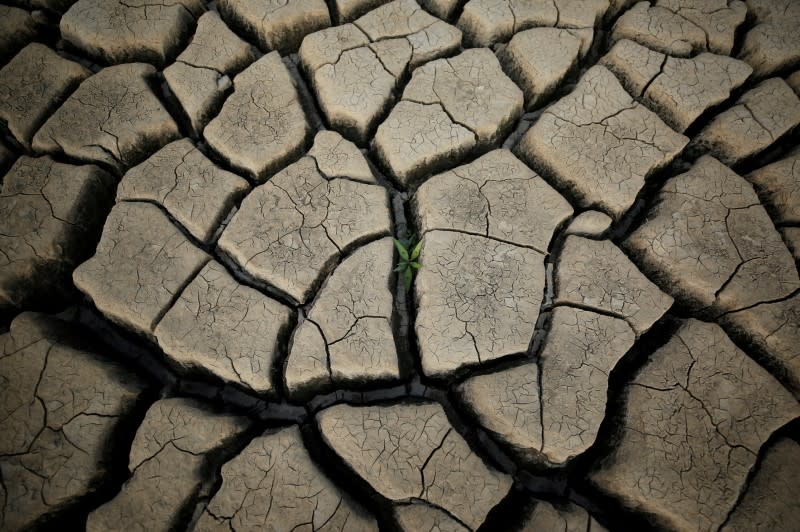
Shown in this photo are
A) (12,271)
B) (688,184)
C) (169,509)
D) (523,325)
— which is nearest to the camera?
(169,509)

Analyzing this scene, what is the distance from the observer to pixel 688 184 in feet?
5.52

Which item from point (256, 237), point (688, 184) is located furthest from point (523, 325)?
point (256, 237)

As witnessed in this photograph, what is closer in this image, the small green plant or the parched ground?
the parched ground

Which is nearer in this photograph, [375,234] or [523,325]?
[523,325]

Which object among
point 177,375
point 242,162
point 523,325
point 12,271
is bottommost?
point 177,375

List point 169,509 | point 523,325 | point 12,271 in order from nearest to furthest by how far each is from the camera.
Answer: point 169,509 < point 523,325 < point 12,271

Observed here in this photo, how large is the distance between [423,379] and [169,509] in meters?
0.88

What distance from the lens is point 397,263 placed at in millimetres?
1577

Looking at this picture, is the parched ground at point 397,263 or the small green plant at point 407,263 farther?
the small green plant at point 407,263

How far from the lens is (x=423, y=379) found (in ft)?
4.83

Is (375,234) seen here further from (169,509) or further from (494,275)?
(169,509)

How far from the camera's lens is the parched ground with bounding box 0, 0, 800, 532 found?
1.30m

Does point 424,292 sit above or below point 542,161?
below

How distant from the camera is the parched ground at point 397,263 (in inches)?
51.1
